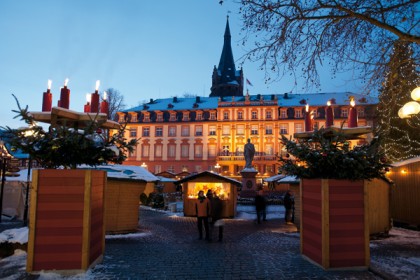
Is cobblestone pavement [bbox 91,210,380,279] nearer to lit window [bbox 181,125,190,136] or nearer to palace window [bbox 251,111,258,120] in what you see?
palace window [bbox 251,111,258,120]

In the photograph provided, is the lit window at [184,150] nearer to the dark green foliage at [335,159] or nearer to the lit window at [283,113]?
the lit window at [283,113]

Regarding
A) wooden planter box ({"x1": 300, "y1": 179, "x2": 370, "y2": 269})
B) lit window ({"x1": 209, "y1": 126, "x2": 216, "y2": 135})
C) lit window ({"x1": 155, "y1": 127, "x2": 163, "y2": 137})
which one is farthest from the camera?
lit window ({"x1": 155, "y1": 127, "x2": 163, "y2": 137})

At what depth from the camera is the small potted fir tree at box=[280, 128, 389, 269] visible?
6.73 m

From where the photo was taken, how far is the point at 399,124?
86.4 feet

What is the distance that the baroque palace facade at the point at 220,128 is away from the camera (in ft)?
176

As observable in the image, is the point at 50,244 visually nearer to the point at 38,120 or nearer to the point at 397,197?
the point at 38,120

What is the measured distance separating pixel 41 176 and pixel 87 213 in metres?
1.01

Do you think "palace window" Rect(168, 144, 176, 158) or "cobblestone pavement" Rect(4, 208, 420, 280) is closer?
"cobblestone pavement" Rect(4, 208, 420, 280)

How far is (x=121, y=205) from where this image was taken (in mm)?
11914

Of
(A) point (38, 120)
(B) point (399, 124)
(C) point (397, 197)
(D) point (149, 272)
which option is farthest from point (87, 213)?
(B) point (399, 124)

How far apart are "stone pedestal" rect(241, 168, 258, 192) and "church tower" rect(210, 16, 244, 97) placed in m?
48.0

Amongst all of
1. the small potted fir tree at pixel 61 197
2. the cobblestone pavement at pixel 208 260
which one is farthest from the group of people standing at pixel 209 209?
the small potted fir tree at pixel 61 197

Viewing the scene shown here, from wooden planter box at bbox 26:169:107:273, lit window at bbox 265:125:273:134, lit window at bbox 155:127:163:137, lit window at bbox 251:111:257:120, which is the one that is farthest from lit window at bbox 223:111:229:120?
wooden planter box at bbox 26:169:107:273

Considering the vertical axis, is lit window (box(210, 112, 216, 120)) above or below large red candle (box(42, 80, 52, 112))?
above
